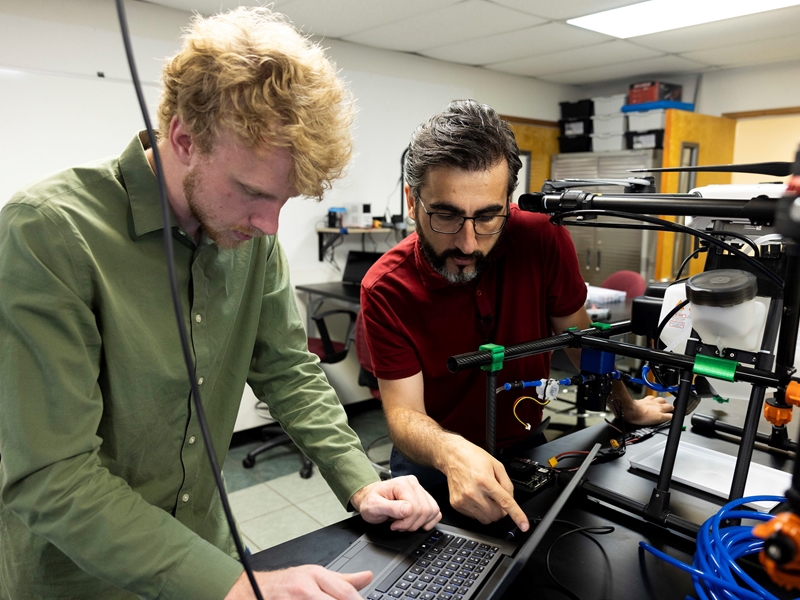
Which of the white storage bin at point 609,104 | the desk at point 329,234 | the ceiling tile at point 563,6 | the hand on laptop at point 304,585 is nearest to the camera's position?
the hand on laptop at point 304,585

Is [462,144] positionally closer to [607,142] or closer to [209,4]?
[209,4]

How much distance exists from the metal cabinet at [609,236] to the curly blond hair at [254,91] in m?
4.23

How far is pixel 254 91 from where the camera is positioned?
77cm

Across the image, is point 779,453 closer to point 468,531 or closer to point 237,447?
point 468,531

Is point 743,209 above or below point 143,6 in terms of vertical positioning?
below

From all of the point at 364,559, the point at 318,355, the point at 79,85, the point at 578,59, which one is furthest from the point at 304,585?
the point at 578,59

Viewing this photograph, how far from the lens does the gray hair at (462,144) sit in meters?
1.21

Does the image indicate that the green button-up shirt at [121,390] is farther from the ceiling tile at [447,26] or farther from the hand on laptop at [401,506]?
the ceiling tile at [447,26]

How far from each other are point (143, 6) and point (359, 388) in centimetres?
279

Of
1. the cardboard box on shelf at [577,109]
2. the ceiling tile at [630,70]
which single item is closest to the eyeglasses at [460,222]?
the ceiling tile at [630,70]

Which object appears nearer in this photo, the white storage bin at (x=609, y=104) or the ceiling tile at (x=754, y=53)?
the ceiling tile at (x=754, y=53)

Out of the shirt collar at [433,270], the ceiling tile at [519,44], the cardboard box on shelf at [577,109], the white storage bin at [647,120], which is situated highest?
the ceiling tile at [519,44]

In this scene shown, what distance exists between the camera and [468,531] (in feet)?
2.94

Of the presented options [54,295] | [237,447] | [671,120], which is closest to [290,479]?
[237,447]
